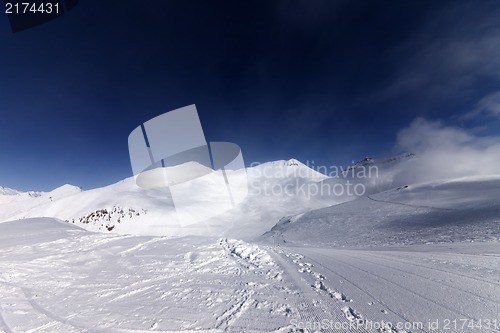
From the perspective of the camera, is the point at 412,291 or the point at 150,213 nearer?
the point at 412,291

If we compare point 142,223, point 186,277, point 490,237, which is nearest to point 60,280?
point 186,277

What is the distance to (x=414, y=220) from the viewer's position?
38.6 ft

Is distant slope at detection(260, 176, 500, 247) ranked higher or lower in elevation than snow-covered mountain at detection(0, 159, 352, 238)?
lower

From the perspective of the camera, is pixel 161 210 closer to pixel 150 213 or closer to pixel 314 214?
pixel 150 213

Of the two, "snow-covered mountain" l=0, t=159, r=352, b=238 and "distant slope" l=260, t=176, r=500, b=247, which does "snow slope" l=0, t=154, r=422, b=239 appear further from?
"distant slope" l=260, t=176, r=500, b=247

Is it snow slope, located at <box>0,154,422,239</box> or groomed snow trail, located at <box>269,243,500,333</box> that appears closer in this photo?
groomed snow trail, located at <box>269,243,500,333</box>

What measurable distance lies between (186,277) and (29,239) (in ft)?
22.7

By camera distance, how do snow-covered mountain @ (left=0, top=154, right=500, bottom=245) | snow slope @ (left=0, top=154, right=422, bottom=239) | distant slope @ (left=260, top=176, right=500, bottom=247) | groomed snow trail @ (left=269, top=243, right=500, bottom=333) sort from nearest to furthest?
groomed snow trail @ (left=269, top=243, right=500, bottom=333)
distant slope @ (left=260, top=176, right=500, bottom=247)
snow-covered mountain @ (left=0, top=154, right=500, bottom=245)
snow slope @ (left=0, top=154, right=422, bottom=239)

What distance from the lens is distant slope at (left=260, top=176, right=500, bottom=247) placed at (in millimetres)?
8625

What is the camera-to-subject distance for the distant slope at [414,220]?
8.62 metres

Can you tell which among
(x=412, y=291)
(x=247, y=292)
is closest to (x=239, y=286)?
(x=247, y=292)

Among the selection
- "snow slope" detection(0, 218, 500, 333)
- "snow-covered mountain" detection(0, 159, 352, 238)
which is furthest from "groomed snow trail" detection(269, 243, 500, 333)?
"snow-covered mountain" detection(0, 159, 352, 238)

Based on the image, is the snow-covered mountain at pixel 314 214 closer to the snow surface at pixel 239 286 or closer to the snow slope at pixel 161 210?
the snow slope at pixel 161 210

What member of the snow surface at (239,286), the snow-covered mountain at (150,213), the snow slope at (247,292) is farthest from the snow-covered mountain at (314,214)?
the snow slope at (247,292)
